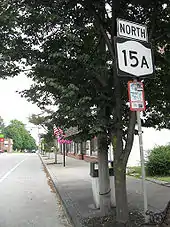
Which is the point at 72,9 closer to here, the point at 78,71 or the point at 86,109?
Answer: the point at 78,71

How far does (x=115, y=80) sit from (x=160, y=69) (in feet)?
4.49

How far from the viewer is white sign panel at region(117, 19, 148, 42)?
16.9 feet

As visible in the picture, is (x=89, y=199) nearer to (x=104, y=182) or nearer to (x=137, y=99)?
(x=104, y=182)

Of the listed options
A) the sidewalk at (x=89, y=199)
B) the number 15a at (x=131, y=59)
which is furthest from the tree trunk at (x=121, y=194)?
the number 15a at (x=131, y=59)

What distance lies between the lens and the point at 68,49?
5672 millimetres

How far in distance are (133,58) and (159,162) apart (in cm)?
962

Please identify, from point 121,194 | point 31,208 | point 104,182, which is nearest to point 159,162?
point 31,208

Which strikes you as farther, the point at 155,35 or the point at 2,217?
the point at 2,217

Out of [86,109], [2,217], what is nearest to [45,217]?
[2,217]

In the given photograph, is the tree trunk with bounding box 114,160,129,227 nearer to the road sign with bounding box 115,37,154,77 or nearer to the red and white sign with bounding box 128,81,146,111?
the red and white sign with bounding box 128,81,146,111

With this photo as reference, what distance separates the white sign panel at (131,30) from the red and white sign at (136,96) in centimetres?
74

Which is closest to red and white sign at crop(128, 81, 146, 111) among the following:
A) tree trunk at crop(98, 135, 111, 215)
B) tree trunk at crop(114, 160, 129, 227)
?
tree trunk at crop(114, 160, 129, 227)

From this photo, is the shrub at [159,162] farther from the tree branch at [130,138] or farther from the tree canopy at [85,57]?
the tree branch at [130,138]

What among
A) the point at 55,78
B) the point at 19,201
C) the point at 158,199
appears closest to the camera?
the point at 55,78
